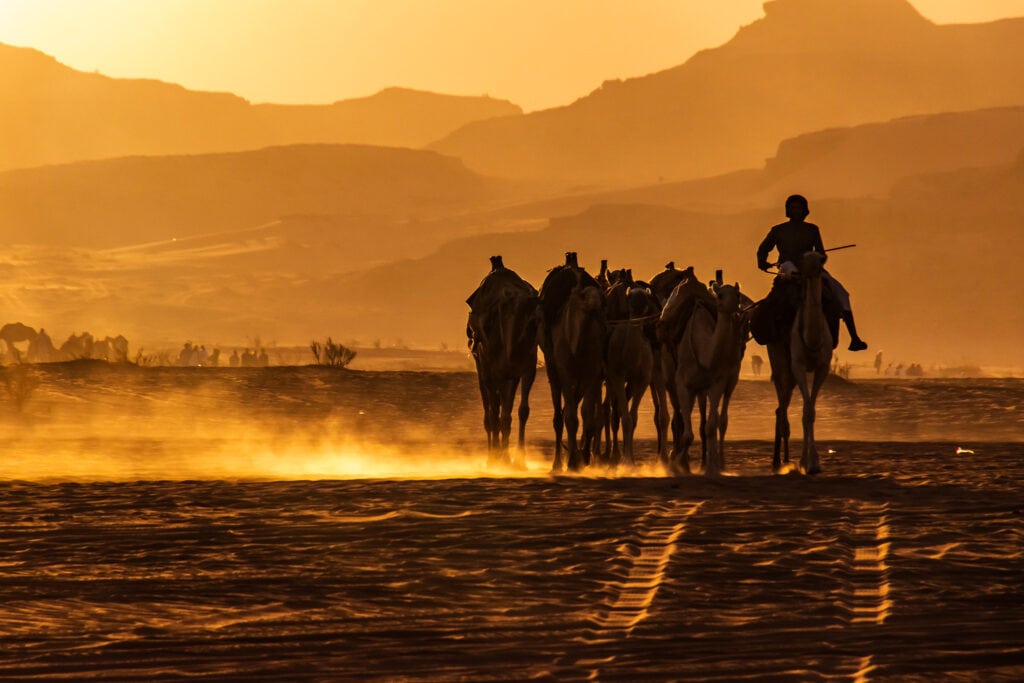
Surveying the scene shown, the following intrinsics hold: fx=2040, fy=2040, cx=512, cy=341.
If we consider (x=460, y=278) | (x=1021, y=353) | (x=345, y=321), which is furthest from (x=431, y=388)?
(x=460, y=278)

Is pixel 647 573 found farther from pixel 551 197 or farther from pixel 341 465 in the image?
pixel 551 197

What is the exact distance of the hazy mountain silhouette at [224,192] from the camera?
138 m

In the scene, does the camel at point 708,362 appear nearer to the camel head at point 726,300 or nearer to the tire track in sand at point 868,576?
the camel head at point 726,300

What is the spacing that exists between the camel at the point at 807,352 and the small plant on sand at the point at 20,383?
14887mm

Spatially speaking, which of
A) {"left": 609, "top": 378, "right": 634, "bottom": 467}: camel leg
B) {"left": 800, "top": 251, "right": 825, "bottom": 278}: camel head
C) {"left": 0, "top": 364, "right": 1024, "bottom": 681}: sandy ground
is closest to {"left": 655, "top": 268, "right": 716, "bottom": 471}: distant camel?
{"left": 609, "top": 378, "right": 634, "bottom": 467}: camel leg

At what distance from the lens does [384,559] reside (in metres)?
12.7

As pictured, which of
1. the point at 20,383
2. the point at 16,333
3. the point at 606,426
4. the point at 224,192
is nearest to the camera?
the point at 606,426

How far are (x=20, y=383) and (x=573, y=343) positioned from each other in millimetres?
A: 14445

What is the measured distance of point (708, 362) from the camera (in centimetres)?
1806

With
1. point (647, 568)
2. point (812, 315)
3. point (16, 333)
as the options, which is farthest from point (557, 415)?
point (16, 333)

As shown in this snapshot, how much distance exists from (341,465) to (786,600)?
1103cm

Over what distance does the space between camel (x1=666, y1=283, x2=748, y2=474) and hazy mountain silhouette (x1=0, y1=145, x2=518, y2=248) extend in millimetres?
107056

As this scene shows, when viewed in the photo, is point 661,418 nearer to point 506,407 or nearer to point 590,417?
point 590,417

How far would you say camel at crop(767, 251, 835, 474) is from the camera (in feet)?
58.4
